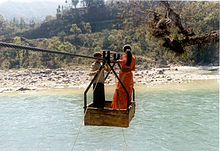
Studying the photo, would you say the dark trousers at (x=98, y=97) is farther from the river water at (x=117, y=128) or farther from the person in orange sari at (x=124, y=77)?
the river water at (x=117, y=128)

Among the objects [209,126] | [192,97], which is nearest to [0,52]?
[192,97]

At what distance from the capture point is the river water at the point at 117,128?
9.34 metres

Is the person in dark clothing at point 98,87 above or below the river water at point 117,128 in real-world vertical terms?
above

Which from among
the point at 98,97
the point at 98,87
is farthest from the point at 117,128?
the point at 98,87

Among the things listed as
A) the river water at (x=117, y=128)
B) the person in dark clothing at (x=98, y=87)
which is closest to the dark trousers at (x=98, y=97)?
the person in dark clothing at (x=98, y=87)

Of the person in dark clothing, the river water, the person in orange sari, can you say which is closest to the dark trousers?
the person in dark clothing

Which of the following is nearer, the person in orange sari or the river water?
the person in orange sari

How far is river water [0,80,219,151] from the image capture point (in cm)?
934

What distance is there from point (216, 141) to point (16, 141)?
23.3ft

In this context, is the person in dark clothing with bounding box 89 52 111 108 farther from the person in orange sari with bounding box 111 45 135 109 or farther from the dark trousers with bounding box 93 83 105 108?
the person in orange sari with bounding box 111 45 135 109

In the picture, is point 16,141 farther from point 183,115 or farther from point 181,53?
point 183,115

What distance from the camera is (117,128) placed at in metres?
11.5

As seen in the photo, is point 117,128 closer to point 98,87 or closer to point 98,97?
point 98,97

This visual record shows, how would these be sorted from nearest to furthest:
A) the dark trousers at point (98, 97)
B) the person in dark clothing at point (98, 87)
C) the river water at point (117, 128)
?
the person in dark clothing at point (98, 87) → the dark trousers at point (98, 97) → the river water at point (117, 128)
